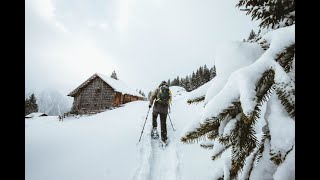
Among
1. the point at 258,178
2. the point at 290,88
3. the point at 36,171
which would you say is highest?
the point at 290,88

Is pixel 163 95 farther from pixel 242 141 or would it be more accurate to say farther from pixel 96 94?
pixel 96 94

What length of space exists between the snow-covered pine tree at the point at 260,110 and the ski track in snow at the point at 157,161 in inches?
213

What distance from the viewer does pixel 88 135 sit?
11836 millimetres

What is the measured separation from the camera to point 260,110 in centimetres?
142

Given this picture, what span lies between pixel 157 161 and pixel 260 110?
722cm

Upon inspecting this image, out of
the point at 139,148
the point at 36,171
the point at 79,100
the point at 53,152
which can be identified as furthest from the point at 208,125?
the point at 79,100

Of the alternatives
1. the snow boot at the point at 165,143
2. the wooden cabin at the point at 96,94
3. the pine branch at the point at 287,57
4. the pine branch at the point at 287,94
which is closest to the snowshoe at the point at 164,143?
the snow boot at the point at 165,143

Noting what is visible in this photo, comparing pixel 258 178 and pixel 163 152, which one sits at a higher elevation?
pixel 258 178

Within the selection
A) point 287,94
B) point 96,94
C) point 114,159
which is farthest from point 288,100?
point 96,94

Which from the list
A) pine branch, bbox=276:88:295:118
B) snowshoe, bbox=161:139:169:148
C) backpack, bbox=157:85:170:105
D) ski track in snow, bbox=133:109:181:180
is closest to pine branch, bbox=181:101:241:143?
pine branch, bbox=276:88:295:118

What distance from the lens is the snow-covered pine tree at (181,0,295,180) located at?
1369mm
